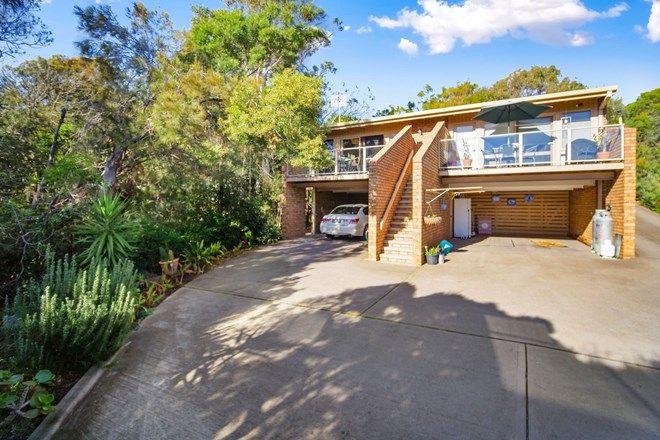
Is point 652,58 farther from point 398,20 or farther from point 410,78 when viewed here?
point 398,20

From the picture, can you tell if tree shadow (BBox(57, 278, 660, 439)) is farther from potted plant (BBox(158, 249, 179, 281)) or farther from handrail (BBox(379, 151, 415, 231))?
handrail (BBox(379, 151, 415, 231))

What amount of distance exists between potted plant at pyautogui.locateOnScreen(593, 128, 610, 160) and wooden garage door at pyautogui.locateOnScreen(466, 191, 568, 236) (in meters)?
5.93

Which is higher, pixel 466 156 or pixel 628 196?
pixel 466 156

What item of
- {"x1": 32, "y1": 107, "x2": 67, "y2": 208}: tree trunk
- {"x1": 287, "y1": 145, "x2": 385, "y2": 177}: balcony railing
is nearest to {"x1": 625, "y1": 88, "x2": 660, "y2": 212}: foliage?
{"x1": 287, "y1": 145, "x2": 385, "y2": 177}: balcony railing

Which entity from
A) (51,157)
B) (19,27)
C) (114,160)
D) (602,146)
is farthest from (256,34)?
(602,146)

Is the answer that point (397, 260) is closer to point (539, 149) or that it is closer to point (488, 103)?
point (539, 149)

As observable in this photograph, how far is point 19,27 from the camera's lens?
7.01 metres

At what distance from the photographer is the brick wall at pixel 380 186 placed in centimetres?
952

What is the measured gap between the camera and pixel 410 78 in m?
17.6

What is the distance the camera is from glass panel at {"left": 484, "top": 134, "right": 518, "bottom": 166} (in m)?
10.4

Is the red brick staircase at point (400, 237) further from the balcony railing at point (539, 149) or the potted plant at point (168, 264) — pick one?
the potted plant at point (168, 264)

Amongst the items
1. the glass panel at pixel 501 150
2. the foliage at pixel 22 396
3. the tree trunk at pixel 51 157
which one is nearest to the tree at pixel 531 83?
the glass panel at pixel 501 150

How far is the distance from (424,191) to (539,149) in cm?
419

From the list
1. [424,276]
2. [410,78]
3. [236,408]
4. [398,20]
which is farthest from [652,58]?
[236,408]
